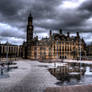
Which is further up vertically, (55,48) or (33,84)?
(55,48)

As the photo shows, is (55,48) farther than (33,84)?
Yes

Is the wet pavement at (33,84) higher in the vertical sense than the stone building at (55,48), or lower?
lower

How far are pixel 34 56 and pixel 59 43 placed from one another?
1895cm

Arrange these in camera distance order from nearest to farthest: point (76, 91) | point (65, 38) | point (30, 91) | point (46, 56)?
point (76, 91)
point (30, 91)
point (46, 56)
point (65, 38)

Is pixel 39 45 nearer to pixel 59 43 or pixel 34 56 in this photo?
pixel 34 56

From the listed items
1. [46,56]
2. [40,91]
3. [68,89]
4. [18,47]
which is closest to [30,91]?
[40,91]

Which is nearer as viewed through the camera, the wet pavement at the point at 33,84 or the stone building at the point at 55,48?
the wet pavement at the point at 33,84

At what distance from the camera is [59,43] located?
282ft

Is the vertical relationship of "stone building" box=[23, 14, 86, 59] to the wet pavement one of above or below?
above

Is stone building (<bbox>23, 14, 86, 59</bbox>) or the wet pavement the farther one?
stone building (<bbox>23, 14, 86, 59</bbox>)

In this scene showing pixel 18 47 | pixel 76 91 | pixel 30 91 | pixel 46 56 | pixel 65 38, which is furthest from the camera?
pixel 18 47

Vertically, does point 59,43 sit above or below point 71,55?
above

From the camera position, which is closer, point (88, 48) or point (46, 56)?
point (46, 56)

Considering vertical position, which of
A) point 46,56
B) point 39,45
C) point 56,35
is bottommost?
point 46,56
